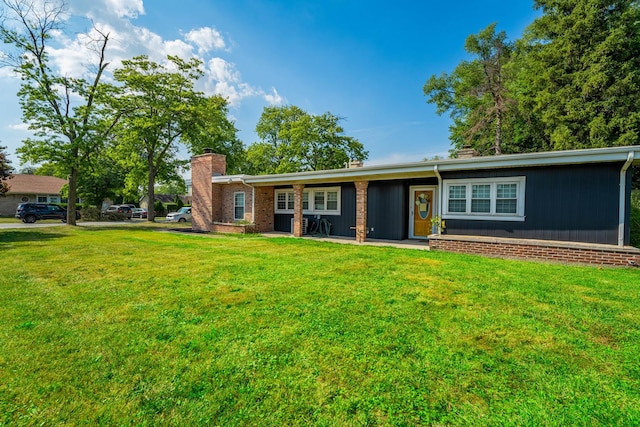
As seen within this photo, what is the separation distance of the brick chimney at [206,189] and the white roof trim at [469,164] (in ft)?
12.2

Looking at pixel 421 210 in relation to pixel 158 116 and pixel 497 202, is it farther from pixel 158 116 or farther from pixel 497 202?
pixel 158 116

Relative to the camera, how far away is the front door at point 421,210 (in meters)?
10.9

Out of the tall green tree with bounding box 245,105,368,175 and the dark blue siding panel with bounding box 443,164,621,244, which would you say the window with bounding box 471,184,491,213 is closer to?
the dark blue siding panel with bounding box 443,164,621,244

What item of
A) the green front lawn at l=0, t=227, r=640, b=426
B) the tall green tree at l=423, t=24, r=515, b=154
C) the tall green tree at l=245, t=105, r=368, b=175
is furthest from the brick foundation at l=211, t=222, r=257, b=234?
the tall green tree at l=423, t=24, r=515, b=154

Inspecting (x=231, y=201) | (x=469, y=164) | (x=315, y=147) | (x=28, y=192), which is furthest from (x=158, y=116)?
(x=28, y=192)

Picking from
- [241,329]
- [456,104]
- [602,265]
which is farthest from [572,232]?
[456,104]

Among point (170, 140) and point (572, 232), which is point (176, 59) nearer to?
point (170, 140)

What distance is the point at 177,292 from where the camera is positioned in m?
4.50

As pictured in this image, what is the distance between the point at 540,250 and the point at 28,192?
42.8 m

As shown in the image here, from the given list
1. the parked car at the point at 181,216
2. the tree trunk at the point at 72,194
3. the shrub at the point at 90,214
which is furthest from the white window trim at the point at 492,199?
the shrub at the point at 90,214

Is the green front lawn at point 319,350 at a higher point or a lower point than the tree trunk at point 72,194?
lower

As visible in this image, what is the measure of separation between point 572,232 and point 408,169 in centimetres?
449

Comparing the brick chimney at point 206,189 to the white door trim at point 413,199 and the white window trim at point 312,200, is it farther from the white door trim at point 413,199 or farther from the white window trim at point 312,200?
the white door trim at point 413,199

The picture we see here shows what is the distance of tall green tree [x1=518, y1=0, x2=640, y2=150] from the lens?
1495 centimetres
